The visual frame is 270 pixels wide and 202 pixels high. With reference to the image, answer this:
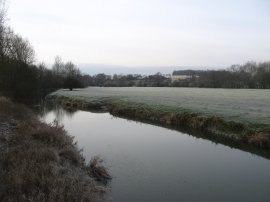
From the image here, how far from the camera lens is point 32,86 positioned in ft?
158

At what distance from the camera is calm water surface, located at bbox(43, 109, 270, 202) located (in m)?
11.2

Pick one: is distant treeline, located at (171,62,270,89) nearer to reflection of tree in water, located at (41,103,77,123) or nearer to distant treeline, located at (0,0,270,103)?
distant treeline, located at (0,0,270,103)

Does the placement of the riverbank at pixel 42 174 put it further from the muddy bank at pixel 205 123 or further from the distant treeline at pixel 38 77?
the distant treeline at pixel 38 77

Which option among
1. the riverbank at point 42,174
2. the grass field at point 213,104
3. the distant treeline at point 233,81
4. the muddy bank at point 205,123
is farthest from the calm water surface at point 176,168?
the distant treeline at point 233,81

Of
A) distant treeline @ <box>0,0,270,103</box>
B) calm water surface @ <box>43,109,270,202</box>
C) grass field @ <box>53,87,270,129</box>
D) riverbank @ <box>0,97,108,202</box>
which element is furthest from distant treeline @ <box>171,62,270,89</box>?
riverbank @ <box>0,97,108,202</box>

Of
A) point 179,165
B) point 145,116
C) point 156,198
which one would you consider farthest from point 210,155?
point 145,116

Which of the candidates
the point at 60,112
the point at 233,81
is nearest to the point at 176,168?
the point at 60,112

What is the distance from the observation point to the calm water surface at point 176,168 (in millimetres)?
11195

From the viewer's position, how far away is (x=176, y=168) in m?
14.4

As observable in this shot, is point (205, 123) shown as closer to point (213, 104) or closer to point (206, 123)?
point (206, 123)

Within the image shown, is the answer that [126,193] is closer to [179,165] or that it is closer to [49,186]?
[49,186]

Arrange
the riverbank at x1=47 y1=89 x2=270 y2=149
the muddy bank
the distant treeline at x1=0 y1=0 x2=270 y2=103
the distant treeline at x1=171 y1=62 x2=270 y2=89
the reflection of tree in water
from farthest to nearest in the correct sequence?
the distant treeline at x1=171 y1=62 x2=270 y2=89 < the distant treeline at x1=0 y1=0 x2=270 y2=103 < the reflection of tree in water < the riverbank at x1=47 y1=89 x2=270 y2=149 < the muddy bank

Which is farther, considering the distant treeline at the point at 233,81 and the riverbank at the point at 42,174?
the distant treeline at the point at 233,81

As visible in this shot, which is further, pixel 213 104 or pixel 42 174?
pixel 213 104
